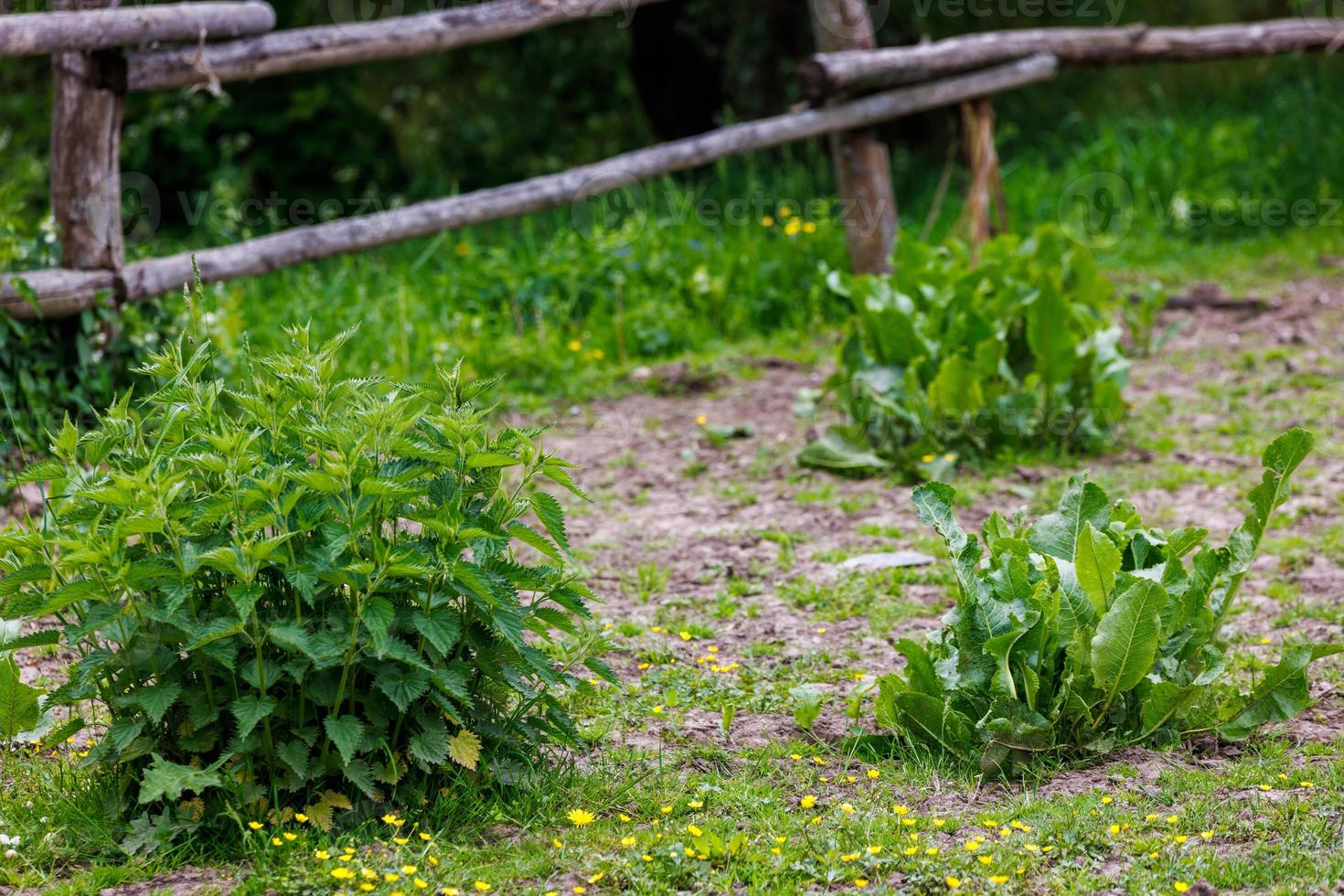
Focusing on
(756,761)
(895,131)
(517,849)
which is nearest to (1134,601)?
(756,761)

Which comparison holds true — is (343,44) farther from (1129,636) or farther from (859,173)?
(1129,636)

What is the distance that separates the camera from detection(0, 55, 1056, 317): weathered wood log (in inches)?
185

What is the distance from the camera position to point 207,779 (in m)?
2.26

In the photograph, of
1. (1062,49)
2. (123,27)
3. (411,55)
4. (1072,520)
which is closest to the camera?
(1072,520)

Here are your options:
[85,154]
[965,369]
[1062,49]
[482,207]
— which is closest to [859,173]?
[1062,49]

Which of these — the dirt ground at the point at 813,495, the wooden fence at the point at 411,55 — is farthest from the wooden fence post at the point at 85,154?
the dirt ground at the point at 813,495

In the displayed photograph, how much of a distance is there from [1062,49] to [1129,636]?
5.41m

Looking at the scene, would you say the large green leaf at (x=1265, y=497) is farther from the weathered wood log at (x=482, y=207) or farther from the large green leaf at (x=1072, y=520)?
the weathered wood log at (x=482, y=207)

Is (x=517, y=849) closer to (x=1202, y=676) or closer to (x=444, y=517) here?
(x=444, y=517)

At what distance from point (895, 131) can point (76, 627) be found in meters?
7.77

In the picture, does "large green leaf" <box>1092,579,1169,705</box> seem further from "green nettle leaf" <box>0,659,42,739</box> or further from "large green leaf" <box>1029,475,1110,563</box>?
"green nettle leaf" <box>0,659,42,739</box>

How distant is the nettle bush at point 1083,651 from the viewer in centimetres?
270

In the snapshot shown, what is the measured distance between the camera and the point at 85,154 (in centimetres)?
471

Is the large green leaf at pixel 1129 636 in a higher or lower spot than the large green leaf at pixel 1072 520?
lower
